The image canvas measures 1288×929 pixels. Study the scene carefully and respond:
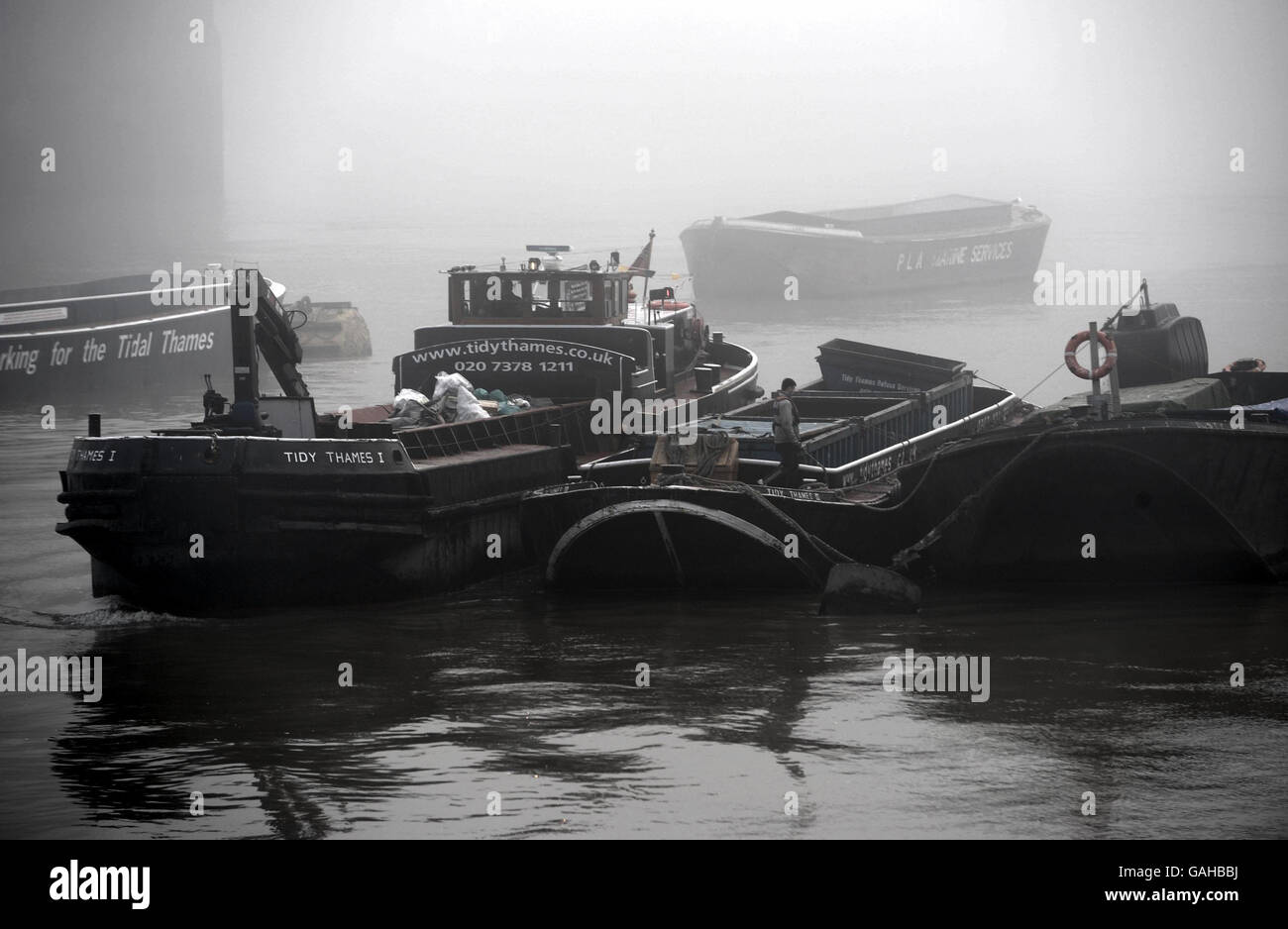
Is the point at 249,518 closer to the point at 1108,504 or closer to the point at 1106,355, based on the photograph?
the point at 1106,355

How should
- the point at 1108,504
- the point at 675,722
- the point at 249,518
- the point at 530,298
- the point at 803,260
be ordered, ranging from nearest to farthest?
1. the point at 675,722
2. the point at 249,518
3. the point at 1108,504
4. the point at 530,298
5. the point at 803,260

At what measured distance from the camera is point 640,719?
1191cm

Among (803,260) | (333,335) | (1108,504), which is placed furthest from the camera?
(803,260)

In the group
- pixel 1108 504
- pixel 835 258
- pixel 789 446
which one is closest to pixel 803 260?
pixel 835 258

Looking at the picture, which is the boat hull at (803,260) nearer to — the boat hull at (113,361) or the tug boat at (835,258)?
the tug boat at (835,258)

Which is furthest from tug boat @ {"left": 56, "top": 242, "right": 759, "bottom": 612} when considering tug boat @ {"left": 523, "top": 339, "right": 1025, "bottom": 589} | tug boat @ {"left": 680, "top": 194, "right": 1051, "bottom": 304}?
tug boat @ {"left": 680, "top": 194, "right": 1051, "bottom": 304}

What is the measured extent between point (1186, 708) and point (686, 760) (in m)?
4.19

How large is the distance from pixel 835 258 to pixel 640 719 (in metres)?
51.2

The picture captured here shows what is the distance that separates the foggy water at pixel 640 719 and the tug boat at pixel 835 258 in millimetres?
44044

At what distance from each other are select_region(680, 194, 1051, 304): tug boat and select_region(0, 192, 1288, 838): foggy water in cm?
4404

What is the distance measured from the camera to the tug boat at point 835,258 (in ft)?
200

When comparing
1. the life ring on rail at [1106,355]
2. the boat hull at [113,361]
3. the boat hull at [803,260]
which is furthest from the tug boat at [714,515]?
the boat hull at [803,260]

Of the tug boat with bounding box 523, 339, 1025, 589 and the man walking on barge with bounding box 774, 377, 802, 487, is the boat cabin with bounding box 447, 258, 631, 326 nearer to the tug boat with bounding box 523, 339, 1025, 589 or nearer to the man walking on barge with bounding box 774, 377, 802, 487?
the tug boat with bounding box 523, 339, 1025, 589

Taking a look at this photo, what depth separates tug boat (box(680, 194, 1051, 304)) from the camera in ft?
200
